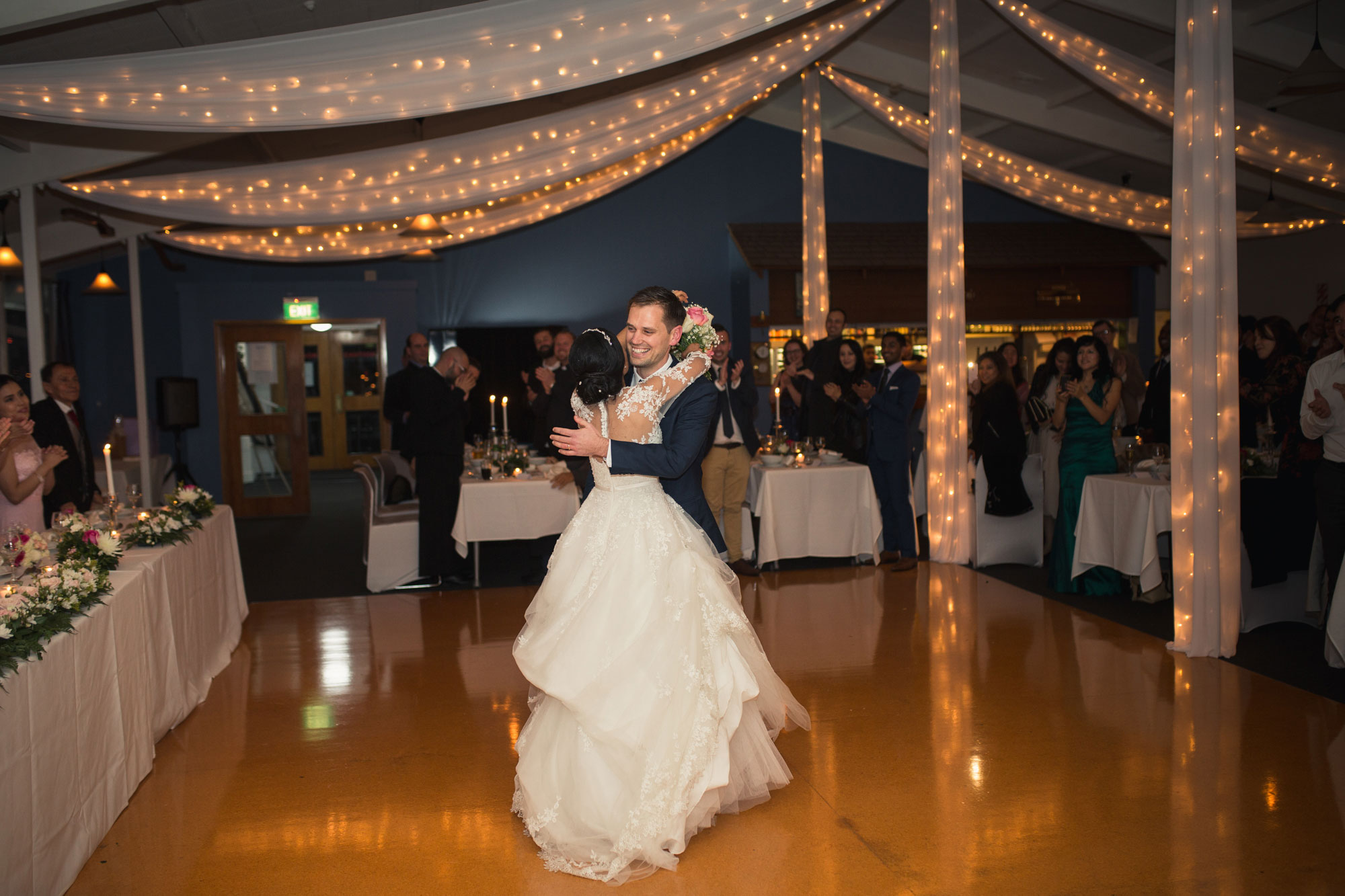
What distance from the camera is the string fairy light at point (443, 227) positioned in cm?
779

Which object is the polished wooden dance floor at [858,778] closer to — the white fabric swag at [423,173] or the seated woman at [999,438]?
the seated woman at [999,438]

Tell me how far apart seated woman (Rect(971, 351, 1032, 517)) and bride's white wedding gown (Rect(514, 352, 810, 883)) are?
A: 430 centimetres

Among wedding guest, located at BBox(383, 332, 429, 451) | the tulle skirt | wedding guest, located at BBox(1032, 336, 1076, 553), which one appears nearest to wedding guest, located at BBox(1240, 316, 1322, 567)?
wedding guest, located at BBox(1032, 336, 1076, 553)

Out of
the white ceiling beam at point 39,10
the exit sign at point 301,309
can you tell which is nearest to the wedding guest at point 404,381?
the white ceiling beam at point 39,10

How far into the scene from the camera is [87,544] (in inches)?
135

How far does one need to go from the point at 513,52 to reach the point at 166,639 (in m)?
3.18

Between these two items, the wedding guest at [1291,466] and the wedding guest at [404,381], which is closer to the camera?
the wedding guest at [1291,466]

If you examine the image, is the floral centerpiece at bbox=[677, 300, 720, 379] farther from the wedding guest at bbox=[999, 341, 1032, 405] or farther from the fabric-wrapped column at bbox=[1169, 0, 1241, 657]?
the wedding guest at bbox=[999, 341, 1032, 405]

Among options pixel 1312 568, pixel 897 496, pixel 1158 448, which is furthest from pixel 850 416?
pixel 1312 568

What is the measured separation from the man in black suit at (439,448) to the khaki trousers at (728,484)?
1.83 metres

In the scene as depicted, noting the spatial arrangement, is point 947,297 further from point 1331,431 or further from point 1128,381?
point 1331,431

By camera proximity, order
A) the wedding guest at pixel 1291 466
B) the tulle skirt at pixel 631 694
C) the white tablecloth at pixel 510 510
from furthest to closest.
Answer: the white tablecloth at pixel 510 510 < the wedding guest at pixel 1291 466 < the tulle skirt at pixel 631 694

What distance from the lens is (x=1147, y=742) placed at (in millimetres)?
3637

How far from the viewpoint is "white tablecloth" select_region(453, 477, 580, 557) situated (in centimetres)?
659
